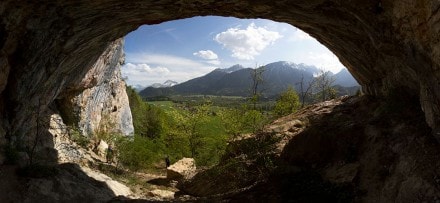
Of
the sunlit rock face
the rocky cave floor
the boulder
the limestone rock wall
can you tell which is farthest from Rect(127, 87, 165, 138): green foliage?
the sunlit rock face

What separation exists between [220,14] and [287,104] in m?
25.9

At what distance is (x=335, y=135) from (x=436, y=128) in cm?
561

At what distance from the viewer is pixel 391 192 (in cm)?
1089

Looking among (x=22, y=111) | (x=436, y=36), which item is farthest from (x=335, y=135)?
(x=22, y=111)

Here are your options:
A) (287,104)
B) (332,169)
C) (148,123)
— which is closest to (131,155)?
(287,104)

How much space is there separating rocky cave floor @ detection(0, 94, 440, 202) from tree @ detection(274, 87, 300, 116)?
17053 millimetres

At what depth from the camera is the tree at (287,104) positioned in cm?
3811

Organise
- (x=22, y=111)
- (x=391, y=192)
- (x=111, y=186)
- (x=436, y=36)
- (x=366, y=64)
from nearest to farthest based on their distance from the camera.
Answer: (x=436, y=36), (x=391, y=192), (x=22, y=111), (x=366, y=64), (x=111, y=186)

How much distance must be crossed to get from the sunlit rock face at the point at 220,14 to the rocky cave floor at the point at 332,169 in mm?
1095

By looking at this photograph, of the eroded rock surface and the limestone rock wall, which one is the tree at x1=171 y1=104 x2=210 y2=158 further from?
the eroded rock surface

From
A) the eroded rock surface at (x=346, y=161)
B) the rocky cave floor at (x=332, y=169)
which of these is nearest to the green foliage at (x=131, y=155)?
the rocky cave floor at (x=332, y=169)

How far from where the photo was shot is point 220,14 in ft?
57.8

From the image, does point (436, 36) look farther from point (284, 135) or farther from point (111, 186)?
point (111, 186)

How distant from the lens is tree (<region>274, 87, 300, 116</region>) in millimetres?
38109
